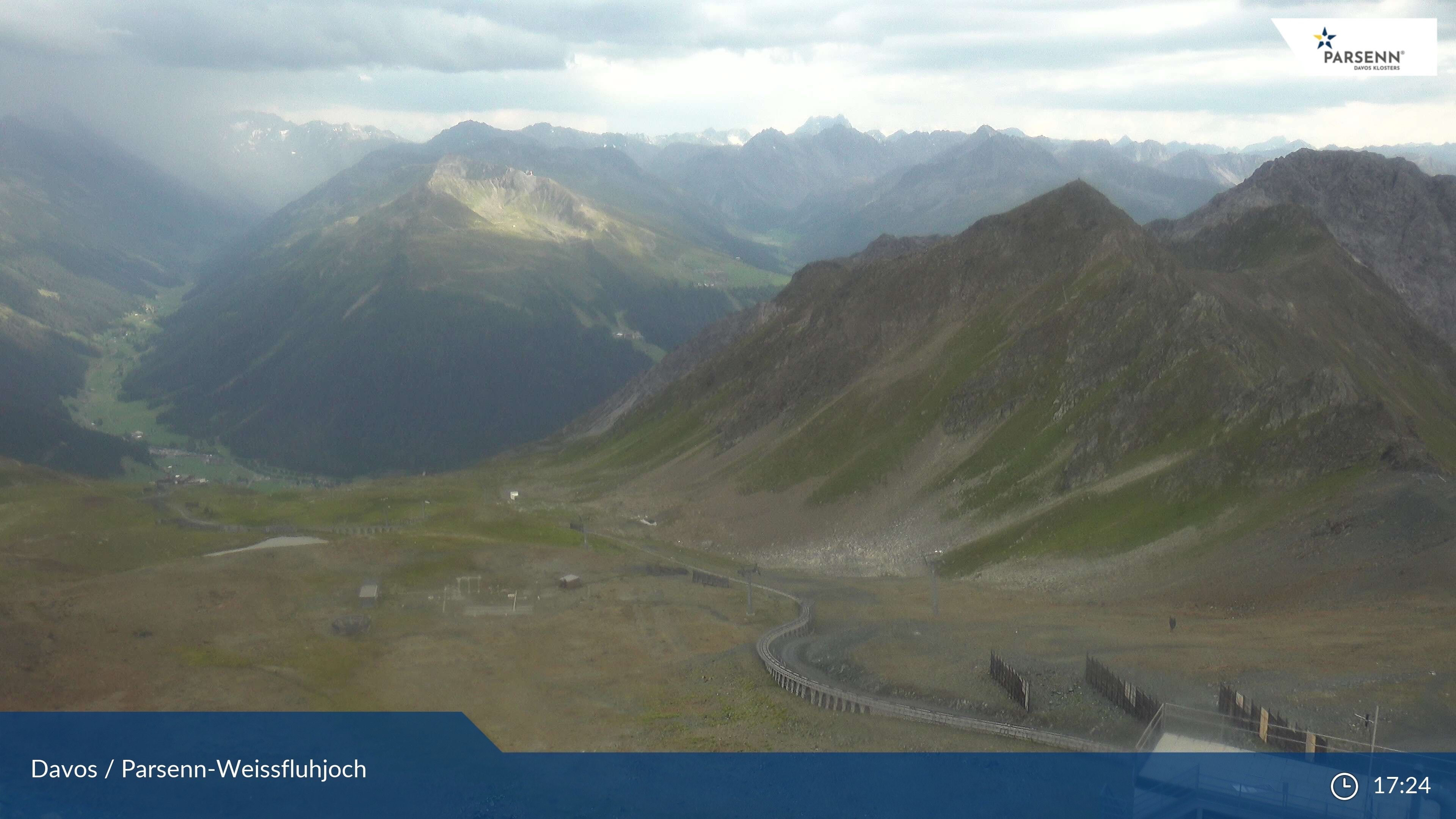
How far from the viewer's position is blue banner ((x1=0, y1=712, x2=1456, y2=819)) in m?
53.2

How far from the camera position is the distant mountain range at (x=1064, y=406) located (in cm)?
11531

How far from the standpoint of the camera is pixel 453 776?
58625 millimetres

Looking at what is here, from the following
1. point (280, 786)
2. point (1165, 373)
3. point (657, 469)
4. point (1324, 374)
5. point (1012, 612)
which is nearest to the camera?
point (280, 786)

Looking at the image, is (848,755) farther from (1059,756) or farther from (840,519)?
(840,519)

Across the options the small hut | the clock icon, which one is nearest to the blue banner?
the clock icon

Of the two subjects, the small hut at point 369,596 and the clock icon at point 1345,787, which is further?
the small hut at point 369,596

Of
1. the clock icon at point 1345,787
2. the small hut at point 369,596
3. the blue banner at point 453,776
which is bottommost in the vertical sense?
the small hut at point 369,596

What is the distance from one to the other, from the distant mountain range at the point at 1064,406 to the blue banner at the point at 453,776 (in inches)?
2396

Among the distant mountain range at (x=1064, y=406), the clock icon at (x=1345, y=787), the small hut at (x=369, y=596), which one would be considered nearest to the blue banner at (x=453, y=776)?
the clock icon at (x=1345, y=787)

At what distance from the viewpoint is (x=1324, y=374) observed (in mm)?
116562

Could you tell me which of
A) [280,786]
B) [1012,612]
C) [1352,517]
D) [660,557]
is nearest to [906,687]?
[1012,612]

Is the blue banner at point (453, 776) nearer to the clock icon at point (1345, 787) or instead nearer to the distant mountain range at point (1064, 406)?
the clock icon at point (1345, 787)

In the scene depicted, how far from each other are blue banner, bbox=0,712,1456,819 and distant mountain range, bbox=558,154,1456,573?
200ft

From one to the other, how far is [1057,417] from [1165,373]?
14782 mm
